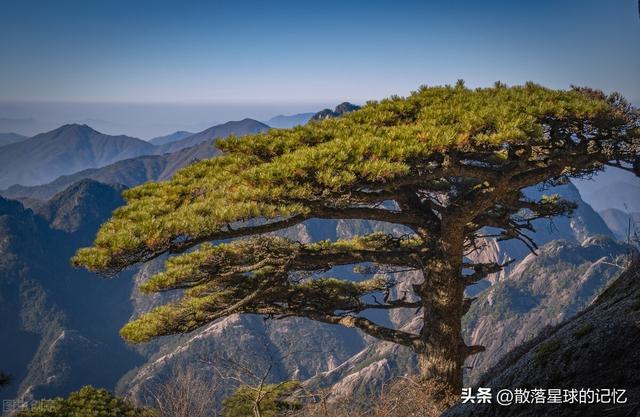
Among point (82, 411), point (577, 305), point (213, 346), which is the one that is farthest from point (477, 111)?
point (577, 305)

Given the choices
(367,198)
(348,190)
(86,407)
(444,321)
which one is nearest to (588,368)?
(348,190)

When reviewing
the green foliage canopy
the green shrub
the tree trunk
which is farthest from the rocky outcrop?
the green shrub

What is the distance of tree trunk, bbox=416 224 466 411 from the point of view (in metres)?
9.84

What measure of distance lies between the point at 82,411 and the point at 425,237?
9.66 meters

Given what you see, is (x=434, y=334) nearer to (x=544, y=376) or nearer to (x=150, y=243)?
(x=544, y=376)

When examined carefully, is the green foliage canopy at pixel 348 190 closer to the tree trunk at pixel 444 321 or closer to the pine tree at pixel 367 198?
the pine tree at pixel 367 198

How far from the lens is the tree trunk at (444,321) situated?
984 centimetres

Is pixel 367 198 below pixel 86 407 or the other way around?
the other way around

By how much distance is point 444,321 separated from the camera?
10.0 m

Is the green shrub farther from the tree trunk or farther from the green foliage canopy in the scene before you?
the tree trunk

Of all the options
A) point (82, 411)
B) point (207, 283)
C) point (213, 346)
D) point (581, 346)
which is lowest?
point (213, 346)

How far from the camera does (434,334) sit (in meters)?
10.0

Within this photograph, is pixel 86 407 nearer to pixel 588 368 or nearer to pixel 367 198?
pixel 367 198

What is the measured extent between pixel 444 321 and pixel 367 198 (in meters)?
3.65
